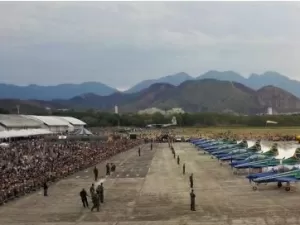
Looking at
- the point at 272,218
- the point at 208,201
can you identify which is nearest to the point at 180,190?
the point at 208,201

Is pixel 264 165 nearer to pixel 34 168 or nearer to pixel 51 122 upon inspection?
pixel 34 168

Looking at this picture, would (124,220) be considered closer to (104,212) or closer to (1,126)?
(104,212)

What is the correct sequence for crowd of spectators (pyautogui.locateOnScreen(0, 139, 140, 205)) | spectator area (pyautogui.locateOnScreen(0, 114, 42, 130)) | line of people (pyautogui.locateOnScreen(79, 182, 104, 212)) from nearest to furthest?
line of people (pyautogui.locateOnScreen(79, 182, 104, 212)), crowd of spectators (pyautogui.locateOnScreen(0, 139, 140, 205)), spectator area (pyautogui.locateOnScreen(0, 114, 42, 130))

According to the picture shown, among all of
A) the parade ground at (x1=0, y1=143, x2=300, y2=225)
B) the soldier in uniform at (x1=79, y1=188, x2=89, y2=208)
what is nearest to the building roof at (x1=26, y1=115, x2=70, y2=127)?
the parade ground at (x1=0, y1=143, x2=300, y2=225)

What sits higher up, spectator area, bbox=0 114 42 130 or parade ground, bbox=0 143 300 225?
spectator area, bbox=0 114 42 130

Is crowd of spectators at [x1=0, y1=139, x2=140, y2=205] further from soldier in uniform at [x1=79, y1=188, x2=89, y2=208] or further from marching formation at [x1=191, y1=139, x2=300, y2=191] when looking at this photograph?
marching formation at [x1=191, y1=139, x2=300, y2=191]
